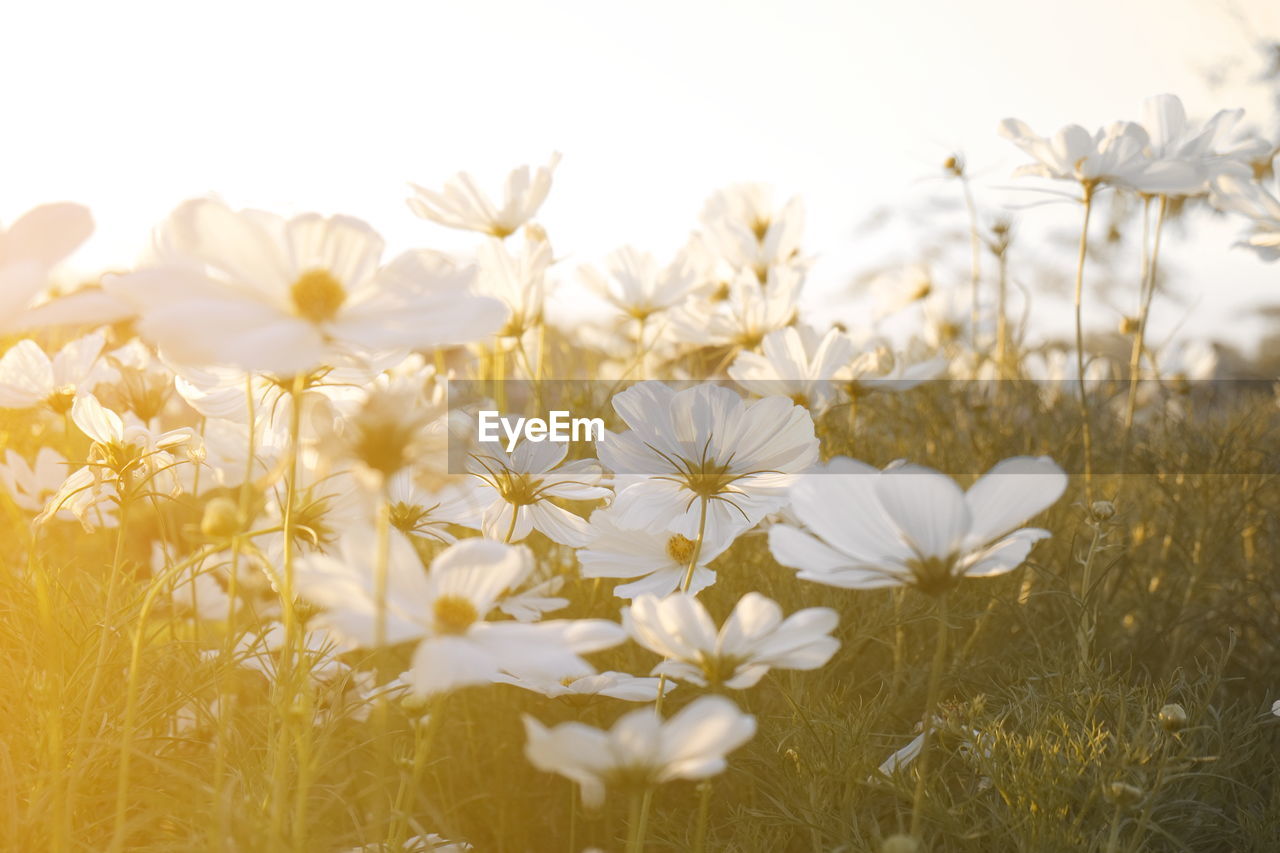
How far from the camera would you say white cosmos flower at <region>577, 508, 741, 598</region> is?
0.71 meters

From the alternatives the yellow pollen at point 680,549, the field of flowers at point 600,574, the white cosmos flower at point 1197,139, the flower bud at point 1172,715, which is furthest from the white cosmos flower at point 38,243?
the white cosmos flower at point 1197,139

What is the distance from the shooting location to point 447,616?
43cm

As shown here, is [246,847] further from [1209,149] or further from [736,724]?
[1209,149]

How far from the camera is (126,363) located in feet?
3.49

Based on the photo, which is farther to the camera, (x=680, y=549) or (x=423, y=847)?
(x=680, y=549)

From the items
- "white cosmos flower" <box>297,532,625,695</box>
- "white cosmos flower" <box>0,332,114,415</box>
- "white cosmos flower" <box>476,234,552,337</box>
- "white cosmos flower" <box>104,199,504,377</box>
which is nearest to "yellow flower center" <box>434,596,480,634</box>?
"white cosmos flower" <box>297,532,625,695</box>

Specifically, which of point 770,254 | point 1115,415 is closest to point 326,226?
point 770,254

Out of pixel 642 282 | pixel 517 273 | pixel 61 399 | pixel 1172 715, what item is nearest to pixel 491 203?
pixel 517 273

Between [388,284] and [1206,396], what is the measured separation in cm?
200

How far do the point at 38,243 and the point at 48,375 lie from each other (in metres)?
0.50

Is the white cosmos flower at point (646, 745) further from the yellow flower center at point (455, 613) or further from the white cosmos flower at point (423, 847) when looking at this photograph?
the white cosmos flower at point (423, 847)

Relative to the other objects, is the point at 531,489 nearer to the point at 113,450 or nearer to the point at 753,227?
the point at 113,450

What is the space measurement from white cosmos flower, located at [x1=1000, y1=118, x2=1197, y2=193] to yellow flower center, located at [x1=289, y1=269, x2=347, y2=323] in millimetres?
759

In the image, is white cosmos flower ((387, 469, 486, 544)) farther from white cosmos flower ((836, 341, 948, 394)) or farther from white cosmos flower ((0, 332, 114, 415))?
white cosmos flower ((836, 341, 948, 394))
